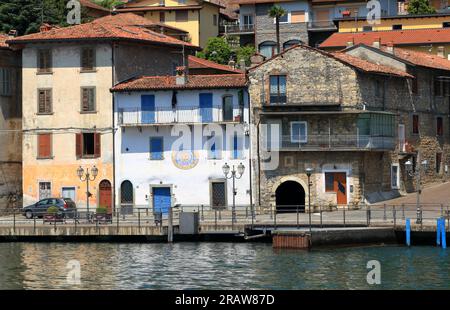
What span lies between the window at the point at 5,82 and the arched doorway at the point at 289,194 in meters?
17.8

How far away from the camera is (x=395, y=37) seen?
347ft

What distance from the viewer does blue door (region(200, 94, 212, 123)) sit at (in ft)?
267

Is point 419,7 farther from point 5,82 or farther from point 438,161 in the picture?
point 5,82

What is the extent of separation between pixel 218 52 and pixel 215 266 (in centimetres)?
5591

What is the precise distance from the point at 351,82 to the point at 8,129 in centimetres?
2106

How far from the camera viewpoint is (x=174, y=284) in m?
56.0

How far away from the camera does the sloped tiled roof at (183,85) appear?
266ft

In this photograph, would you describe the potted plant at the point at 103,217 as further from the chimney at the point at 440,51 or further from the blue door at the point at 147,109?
the chimney at the point at 440,51

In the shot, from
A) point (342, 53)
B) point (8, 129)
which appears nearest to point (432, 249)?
point (342, 53)

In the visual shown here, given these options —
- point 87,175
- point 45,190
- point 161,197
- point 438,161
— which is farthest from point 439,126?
point 45,190

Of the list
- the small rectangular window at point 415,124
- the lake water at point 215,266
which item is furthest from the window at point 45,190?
the small rectangular window at point 415,124

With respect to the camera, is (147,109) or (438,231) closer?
(438,231)

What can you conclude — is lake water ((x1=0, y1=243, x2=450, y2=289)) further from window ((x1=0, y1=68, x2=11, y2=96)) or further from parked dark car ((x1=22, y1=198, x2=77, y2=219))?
window ((x1=0, y1=68, x2=11, y2=96))
